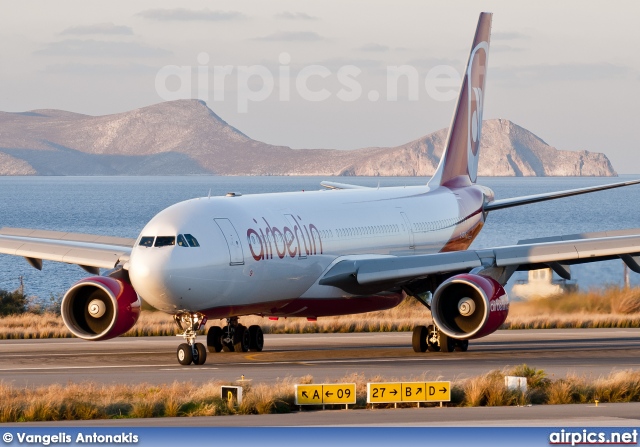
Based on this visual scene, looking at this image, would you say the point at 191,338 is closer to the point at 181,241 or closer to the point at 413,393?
the point at 181,241

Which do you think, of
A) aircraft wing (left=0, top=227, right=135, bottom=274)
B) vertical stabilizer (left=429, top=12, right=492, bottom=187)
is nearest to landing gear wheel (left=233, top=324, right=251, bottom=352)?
aircraft wing (left=0, top=227, right=135, bottom=274)

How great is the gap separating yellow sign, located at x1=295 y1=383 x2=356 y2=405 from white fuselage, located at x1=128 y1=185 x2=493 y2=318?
7.62 m

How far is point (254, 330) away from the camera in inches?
1359

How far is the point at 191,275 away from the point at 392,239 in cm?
1065

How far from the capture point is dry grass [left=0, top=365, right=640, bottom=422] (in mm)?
20688

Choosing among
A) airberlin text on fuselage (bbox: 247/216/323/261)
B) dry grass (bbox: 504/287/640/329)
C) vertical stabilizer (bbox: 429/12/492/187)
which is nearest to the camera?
airberlin text on fuselage (bbox: 247/216/323/261)

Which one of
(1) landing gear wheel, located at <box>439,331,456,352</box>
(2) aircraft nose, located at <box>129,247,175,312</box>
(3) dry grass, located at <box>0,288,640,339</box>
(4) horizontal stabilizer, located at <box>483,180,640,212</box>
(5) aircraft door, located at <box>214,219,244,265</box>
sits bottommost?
(1) landing gear wheel, located at <box>439,331,456,352</box>

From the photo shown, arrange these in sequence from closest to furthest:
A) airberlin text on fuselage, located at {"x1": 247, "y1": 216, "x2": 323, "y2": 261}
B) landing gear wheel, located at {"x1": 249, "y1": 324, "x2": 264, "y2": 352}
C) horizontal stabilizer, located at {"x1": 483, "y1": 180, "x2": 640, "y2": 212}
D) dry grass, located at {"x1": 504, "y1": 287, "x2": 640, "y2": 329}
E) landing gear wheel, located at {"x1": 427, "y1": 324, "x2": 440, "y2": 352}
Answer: airberlin text on fuselage, located at {"x1": 247, "y1": 216, "x2": 323, "y2": 261} < landing gear wheel, located at {"x1": 427, "y1": 324, "x2": 440, "y2": 352} < landing gear wheel, located at {"x1": 249, "y1": 324, "x2": 264, "y2": 352} < horizontal stabilizer, located at {"x1": 483, "y1": 180, "x2": 640, "y2": 212} < dry grass, located at {"x1": 504, "y1": 287, "x2": 640, "y2": 329}

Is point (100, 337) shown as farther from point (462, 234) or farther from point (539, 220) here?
point (539, 220)

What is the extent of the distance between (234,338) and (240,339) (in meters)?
0.16

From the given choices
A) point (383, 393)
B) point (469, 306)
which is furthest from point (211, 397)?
point (469, 306)

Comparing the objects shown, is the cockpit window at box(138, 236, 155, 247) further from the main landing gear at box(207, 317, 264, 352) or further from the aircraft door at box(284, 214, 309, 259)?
the main landing gear at box(207, 317, 264, 352)

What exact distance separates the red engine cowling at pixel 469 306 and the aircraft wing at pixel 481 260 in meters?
1.14

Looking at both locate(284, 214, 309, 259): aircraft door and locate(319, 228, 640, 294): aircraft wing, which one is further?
locate(319, 228, 640, 294): aircraft wing
